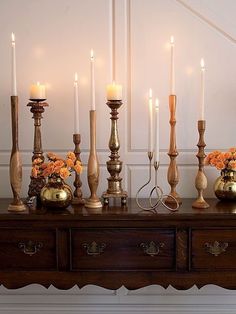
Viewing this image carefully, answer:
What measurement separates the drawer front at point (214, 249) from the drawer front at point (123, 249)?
75mm

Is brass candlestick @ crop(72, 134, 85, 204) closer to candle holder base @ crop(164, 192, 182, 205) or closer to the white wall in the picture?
the white wall

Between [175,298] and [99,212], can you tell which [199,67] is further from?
[175,298]

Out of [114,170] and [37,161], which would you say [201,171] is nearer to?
[114,170]

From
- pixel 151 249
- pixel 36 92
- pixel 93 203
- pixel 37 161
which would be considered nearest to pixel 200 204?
pixel 151 249

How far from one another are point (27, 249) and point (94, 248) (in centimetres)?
21

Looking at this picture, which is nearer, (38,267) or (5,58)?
(38,267)

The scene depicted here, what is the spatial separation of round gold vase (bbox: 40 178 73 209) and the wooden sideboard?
0.06 metres

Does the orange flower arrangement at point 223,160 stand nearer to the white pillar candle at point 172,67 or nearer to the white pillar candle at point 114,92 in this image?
the white pillar candle at point 172,67

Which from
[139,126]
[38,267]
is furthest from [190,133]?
[38,267]

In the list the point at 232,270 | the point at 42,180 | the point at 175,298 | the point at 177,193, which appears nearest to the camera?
the point at 232,270

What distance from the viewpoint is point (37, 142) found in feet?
5.28

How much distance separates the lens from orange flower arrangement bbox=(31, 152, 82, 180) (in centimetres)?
149

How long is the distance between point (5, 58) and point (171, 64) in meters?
0.63

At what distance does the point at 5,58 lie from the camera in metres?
1.72
